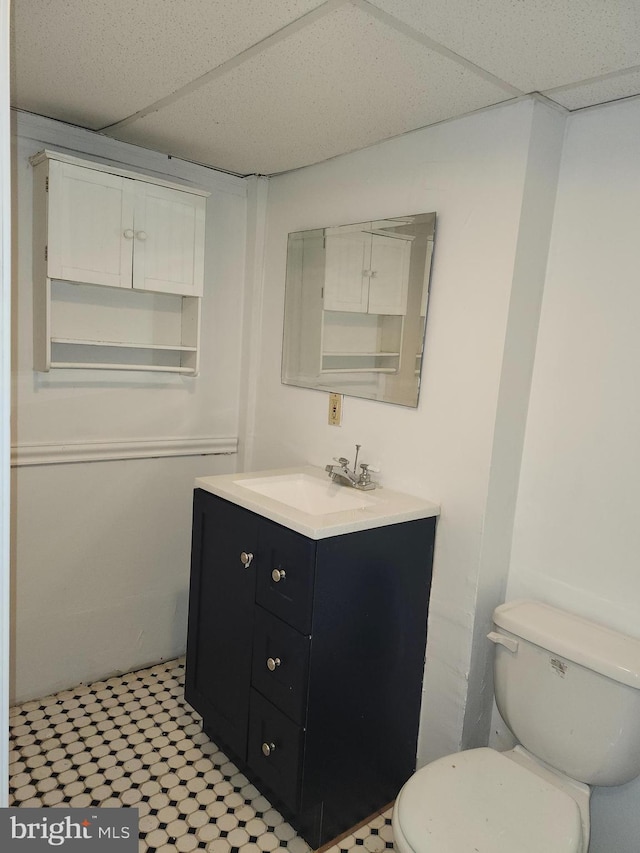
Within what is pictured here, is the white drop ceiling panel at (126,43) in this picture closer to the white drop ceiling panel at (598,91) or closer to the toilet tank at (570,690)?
the white drop ceiling panel at (598,91)

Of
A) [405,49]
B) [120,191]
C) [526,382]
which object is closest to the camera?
[405,49]

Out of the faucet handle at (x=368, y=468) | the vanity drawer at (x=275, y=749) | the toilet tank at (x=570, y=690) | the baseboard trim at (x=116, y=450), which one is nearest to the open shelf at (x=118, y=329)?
the baseboard trim at (x=116, y=450)

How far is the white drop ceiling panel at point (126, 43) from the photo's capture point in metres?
1.29

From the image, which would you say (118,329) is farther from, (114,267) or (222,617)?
(222,617)

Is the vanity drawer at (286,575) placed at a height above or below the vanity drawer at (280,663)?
above

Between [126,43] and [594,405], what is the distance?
5.02 feet

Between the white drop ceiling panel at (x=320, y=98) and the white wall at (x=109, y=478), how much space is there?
0.34m

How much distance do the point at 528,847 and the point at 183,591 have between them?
1.74 meters

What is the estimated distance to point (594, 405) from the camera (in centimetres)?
166

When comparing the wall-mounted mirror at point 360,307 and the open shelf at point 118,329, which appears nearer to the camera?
the wall-mounted mirror at point 360,307

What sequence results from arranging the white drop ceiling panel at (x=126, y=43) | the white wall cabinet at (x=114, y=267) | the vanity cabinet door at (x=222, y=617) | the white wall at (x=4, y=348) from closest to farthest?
the white wall at (x=4, y=348)
the white drop ceiling panel at (x=126, y=43)
the vanity cabinet door at (x=222, y=617)
the white wall cabinet at (x=114, y=267)

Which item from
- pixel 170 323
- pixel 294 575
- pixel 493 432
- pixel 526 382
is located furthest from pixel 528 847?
pixel 170 323

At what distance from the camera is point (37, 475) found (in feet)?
7.19

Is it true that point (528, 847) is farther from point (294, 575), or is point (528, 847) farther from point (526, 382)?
point (526, 382)
